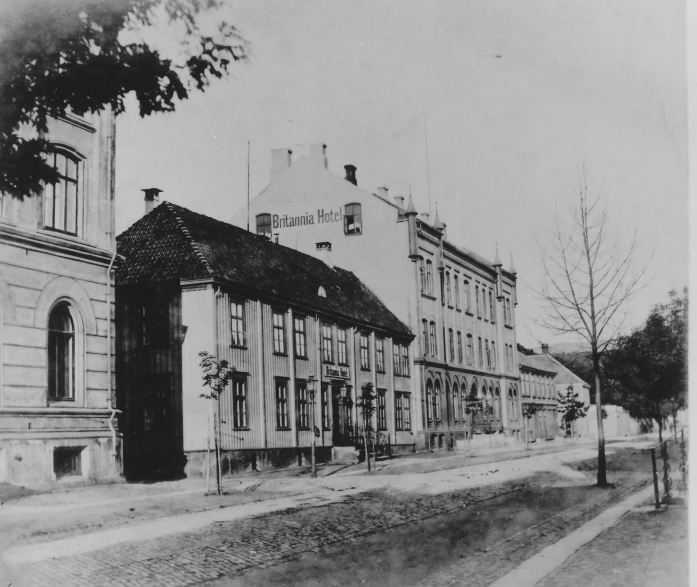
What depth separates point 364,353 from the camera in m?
34.0

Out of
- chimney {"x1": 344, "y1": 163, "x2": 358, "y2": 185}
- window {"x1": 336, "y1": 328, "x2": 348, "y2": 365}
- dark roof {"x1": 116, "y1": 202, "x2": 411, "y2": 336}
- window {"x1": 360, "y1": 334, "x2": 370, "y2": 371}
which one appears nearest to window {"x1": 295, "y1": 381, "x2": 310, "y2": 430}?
dark roof {"x1": 116, "y1": 202, "x2": 411, "y2": 336}

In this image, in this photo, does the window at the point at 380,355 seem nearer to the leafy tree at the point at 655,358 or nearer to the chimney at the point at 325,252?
the chimney at the point at 325,252

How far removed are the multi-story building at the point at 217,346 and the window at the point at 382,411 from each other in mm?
3808

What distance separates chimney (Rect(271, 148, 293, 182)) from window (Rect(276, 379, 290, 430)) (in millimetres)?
8777

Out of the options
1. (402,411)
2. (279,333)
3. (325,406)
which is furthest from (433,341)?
(279,333)

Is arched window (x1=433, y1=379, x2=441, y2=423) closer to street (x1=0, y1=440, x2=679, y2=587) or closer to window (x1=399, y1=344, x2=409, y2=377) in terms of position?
window (x1=399, y1=344, x2=409, y2=377)

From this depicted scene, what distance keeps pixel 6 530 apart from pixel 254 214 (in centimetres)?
2756

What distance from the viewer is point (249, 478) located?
2244 cm

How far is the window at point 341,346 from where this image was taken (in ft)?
104

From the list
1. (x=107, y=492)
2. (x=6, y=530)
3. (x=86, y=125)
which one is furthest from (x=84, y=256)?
(x=6, y=530)

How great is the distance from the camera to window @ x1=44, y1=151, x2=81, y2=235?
15.5 meters

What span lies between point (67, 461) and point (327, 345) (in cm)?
1553

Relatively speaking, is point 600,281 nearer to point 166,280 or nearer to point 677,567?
point 677,567

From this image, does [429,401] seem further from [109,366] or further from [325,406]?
[109,366]
